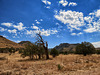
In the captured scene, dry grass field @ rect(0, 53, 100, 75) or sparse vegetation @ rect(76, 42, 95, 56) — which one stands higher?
sparse vegetation @ rect(76, 42, 95, 56)

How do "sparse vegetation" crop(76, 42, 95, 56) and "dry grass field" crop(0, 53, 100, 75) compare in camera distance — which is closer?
"dry grass field" crop(0, 53, 100, 75)

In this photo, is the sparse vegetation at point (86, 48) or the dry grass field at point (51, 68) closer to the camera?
the dry grass field at point (51, 68)

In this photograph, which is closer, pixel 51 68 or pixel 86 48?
pixel 51 68

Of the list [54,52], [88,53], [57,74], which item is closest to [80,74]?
[57,74]

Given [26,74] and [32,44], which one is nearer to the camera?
[26,74]

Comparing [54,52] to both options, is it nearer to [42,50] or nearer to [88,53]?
[42,50]

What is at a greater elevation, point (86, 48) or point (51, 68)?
point (86, 48)

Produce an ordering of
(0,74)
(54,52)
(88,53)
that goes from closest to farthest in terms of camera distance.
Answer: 1. (0,74)
2. (54,52)
3. (88,53)

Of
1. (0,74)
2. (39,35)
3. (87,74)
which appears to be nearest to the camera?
(87,74)

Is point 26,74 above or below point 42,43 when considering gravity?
below

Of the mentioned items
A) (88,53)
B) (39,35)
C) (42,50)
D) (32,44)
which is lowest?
(88,53)

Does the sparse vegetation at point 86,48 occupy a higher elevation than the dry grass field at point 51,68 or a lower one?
higher

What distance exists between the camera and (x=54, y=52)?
3359 cm

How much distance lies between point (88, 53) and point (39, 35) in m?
24.0
